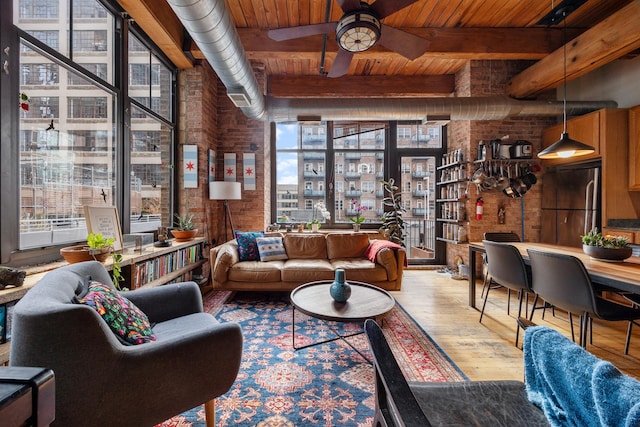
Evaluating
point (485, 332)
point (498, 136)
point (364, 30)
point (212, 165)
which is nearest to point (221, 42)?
point (364, 30)

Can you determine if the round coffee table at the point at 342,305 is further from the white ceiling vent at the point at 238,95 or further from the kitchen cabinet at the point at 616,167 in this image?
the kitchen cabinet at the point at 616,167

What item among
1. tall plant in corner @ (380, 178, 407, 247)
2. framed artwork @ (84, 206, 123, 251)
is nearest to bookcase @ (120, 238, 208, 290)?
framed artwork @ (84, 206, 123, 251)

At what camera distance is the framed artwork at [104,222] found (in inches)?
90.3

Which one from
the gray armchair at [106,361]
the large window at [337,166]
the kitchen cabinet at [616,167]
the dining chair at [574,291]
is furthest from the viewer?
the large window at [337,166]

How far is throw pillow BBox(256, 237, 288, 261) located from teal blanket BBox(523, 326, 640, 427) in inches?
122

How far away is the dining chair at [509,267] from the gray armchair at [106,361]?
2.42 m

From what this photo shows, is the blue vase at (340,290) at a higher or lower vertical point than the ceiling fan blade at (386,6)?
lower

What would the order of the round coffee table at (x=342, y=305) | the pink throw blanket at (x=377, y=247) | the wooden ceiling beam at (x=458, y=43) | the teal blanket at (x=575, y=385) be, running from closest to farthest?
the teal blanket at (x=575, y=385), the round coffee table at (x=342, y=305), the pink throw blanket at (x=377, y=247), the wooden ceiling beam at (x=458, y=43)

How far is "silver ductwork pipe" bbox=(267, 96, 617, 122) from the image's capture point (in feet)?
13.5

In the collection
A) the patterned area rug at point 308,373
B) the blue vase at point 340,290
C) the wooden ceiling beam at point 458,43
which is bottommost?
the patterned area rug at point 308,373

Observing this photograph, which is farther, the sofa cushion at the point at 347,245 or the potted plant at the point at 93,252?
the sofa cushion at the point at 347,245

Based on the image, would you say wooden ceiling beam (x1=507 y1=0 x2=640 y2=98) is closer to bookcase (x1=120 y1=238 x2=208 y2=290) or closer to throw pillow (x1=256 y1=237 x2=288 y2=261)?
throw pillow (x1=256 y1=237 x2=288 y2=261)

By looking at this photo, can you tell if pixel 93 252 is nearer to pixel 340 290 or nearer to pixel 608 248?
pixel 340 290

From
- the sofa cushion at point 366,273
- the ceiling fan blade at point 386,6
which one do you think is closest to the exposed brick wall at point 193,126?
the sofa cushion at point 366,273
